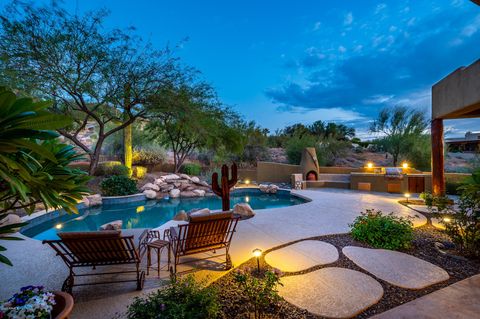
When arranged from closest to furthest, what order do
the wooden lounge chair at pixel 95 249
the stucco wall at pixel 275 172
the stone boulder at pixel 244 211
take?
the wooden lounge chair at pixel 95 249 → the stone boulder at pixel 244 211 → the stucco wall at pixel 275 172

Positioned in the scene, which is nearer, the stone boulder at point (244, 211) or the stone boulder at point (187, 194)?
the stone boulder at point (244, 211)

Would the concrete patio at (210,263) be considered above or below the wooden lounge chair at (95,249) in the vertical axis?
below

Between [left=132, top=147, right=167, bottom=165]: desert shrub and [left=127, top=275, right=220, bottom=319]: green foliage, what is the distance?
14677mm

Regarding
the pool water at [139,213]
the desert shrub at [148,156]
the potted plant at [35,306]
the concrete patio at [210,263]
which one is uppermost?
the desert shrub at [148,156]

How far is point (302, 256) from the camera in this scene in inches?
135

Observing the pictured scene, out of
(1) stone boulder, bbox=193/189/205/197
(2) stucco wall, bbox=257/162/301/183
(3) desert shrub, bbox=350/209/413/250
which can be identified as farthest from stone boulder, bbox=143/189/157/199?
(3) desert shrub, bbox=350/209/413/250

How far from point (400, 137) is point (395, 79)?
7.99 m

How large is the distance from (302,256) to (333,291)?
0.89 meters

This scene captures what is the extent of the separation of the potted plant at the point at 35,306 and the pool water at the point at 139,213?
423cm

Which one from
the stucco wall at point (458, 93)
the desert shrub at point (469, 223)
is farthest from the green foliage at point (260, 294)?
the stucco wall at point (458, 93)

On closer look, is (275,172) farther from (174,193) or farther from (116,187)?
(116,187)

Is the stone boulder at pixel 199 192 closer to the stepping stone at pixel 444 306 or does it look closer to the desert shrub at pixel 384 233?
the desert shrub at pixel 384 233

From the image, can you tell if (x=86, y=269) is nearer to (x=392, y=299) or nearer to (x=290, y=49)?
(x=392, y=299)

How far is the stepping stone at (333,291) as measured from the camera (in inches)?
89.2
